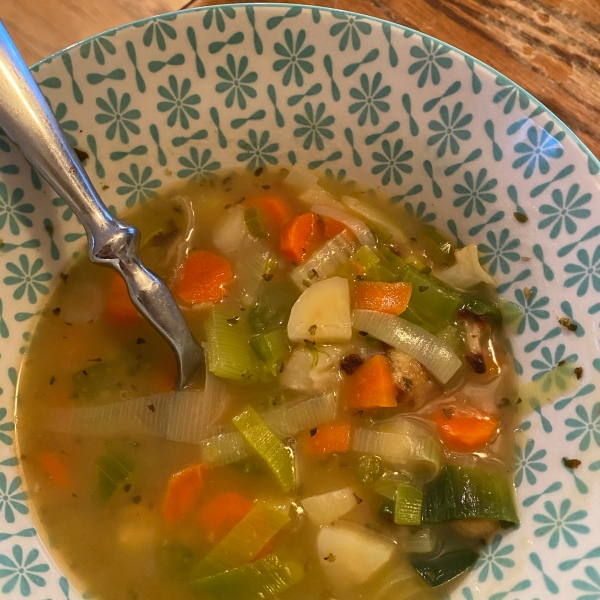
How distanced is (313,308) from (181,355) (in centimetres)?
46

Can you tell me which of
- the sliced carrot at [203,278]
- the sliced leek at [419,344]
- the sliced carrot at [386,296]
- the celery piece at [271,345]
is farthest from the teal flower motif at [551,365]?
the sliced carrot at [203,278]

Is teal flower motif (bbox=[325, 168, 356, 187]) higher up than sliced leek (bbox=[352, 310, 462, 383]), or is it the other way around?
teal flower motif (bbox=[325, 168, 356, 187])

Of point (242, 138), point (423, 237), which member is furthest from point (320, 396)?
point (242, 138)

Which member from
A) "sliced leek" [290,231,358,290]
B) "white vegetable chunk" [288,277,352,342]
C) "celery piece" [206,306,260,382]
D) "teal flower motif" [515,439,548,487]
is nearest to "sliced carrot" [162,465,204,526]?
"celery piece" [206,306,260,382]

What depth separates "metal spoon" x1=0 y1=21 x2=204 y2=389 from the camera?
1461 mm

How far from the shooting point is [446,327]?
193 centimetres

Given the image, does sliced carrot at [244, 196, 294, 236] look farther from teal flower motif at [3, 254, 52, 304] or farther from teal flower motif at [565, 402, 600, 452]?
teal flower motif at [565, 402, 600, 452]

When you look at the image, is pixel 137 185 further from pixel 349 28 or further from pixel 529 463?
pixel 529 463

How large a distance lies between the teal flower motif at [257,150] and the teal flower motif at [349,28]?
1.34 feet

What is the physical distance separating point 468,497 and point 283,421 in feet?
2.07

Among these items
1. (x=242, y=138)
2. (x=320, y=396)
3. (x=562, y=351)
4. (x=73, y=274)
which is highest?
(x=242, y=138)

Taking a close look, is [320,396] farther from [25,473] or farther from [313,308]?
[25,473]

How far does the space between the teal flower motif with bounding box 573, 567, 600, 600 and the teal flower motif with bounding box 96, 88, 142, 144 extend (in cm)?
188

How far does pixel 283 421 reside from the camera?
6.15 ft
